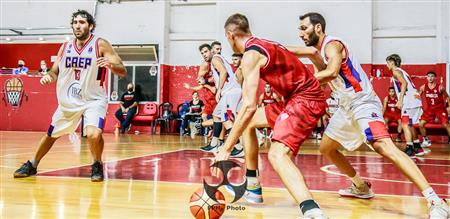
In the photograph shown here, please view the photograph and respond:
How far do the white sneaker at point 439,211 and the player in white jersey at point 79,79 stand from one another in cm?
341

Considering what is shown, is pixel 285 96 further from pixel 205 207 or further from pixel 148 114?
pixel 148 114

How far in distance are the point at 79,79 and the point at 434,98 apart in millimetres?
8697

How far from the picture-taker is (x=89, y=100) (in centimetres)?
545

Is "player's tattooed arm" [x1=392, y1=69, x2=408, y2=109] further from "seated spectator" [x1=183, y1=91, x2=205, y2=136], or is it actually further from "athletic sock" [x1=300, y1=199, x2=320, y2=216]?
"seated spectator" [x1=183, y1=91, x2=205, y2=136]

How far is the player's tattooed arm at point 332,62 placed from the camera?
3666mm

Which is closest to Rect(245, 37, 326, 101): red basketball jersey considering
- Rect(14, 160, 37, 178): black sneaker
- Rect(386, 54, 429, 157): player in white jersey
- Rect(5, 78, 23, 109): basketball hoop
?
Rect(14, 160, 37, 178): black sneaker

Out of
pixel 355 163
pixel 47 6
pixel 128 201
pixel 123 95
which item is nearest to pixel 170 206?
pixel 128 201

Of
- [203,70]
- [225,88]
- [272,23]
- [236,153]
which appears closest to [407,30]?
[272,23]

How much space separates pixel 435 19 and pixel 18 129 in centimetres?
1466

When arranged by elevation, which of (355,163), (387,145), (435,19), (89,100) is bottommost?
(355,163)

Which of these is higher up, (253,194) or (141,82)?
(141,82)

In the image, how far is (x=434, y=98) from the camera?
37.0 feet

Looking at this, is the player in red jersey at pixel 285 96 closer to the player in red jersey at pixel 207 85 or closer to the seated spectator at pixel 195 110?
the player in red jersey at pixel 207 85

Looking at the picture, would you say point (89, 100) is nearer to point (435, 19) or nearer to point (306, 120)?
point (306, 120)
